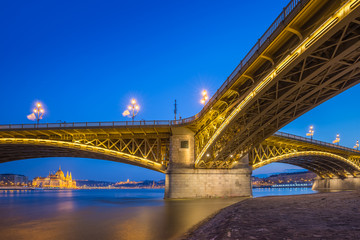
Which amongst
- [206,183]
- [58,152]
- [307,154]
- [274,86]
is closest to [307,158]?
[307,154]

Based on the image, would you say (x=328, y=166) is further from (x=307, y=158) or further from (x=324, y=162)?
(x=307, y=158)

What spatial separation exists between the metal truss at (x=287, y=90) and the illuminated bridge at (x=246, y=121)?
7 cm

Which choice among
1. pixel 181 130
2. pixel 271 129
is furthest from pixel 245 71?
pixel 181 130

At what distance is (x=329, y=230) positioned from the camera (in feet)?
26.8

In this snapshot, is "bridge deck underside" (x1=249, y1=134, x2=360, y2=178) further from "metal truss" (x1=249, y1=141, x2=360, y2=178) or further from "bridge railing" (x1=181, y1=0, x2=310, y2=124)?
"bridge railing" (x1=181, y1=0, x2=310, y2=124)

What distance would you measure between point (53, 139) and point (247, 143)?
96.2ft

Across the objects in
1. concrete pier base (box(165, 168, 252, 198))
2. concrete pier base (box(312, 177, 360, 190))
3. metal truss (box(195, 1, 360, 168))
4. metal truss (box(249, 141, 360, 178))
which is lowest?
concrete pier base (box(312, 177, 360, 190))

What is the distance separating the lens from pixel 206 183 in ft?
126

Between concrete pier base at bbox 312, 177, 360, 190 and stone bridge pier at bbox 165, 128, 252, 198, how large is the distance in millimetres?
47700

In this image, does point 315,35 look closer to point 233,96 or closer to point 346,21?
point 346,21

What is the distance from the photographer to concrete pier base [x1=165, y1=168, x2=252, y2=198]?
37594 millimetres

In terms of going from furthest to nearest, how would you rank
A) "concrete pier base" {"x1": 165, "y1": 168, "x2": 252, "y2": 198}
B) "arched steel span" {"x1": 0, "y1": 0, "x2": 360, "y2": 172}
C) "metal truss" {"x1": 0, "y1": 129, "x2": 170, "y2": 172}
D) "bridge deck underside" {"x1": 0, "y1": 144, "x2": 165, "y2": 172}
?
"bridge deck underside" {"x1": 0, "y1": 144, "x2": 165, "y2": 172} < "metal truss" {"x1": 0, "y1": 129, "x2": 170, "y2": 172} < "concrete pier base" {"x1": 165, "y1": 168, "x2": 252, "y2": 198} < "arched steel span" {"x1": 0, "y1": 0, "x2": 360, "y2": 172}

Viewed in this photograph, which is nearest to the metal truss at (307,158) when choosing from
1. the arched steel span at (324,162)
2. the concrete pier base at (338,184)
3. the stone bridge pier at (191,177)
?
the arched steel span at (324,162)

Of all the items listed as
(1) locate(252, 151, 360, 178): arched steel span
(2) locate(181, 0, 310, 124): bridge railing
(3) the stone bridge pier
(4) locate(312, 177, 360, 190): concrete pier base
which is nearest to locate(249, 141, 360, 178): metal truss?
(1) locate(252, 151, 360, 178): arched steel span
